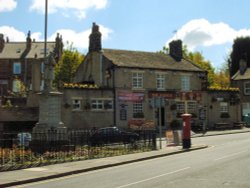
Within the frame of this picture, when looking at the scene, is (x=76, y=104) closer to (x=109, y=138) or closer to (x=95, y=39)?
(x=95, y=39)

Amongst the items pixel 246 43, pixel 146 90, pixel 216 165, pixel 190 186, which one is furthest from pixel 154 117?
pixel 246 43

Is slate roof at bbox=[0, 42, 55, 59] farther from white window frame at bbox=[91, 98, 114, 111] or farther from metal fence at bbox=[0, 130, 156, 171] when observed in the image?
metal fence at bbox=[0, 130, 156, 171]

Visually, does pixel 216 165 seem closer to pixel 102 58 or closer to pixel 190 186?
pixel 190 186

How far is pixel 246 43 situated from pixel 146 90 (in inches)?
2178

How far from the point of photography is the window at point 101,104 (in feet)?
145

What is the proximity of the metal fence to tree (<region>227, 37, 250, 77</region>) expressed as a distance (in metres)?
73.8

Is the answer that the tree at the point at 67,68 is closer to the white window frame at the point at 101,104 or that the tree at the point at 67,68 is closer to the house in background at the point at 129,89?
the house in background at the point at 129,89

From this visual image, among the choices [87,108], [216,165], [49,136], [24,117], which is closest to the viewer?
[216,165]

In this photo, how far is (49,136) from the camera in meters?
22.3

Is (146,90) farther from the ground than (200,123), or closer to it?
farther from the ground

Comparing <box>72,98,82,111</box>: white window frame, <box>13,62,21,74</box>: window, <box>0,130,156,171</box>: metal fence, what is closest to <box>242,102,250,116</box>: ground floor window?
<box>72,98,82,111</box>: white window frame

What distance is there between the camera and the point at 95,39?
49.4 meters

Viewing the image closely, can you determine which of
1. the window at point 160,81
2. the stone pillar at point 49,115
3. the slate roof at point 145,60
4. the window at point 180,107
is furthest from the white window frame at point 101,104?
the stone pillar at point 49,115

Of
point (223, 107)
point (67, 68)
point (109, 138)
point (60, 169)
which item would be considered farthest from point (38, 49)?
point (60, 169)
